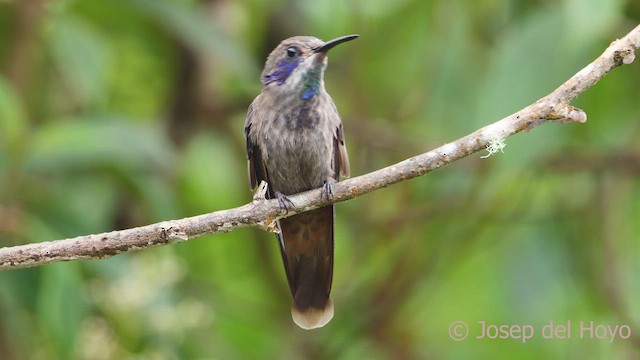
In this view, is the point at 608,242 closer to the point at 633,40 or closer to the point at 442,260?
the point at 442,260

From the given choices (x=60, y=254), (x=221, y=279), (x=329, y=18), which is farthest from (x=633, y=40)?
(x=221, y=279)

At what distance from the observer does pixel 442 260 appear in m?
6.05

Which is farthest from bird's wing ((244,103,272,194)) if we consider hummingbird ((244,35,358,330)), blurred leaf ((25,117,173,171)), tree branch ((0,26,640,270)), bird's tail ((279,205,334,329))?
tree branch ((0,26,640,270))

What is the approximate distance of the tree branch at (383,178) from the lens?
3250mm

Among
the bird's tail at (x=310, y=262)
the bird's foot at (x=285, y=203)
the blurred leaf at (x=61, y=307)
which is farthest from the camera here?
the bird's tail at (x=310, y=262)

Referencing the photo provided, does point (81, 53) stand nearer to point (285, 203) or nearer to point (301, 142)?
point (301, 142)

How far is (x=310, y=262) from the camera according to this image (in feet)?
15.6

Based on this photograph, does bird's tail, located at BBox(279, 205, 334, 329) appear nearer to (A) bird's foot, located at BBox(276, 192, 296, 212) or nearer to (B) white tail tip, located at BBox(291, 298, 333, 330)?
(B) white tail tip, located at BBox(291, 298, 333, 330)

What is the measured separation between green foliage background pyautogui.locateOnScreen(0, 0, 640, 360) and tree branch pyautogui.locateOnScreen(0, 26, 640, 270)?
0.83 m

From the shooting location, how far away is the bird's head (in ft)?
15.0

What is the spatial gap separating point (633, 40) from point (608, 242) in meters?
2.41

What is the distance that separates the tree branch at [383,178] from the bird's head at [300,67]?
119cm

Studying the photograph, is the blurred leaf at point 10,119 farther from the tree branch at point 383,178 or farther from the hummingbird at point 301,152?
the tree branch at point 383,178

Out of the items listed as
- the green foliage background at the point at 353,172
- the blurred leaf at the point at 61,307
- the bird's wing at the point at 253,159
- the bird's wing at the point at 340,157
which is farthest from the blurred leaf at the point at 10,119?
the bird's wing at the point at 340,157
